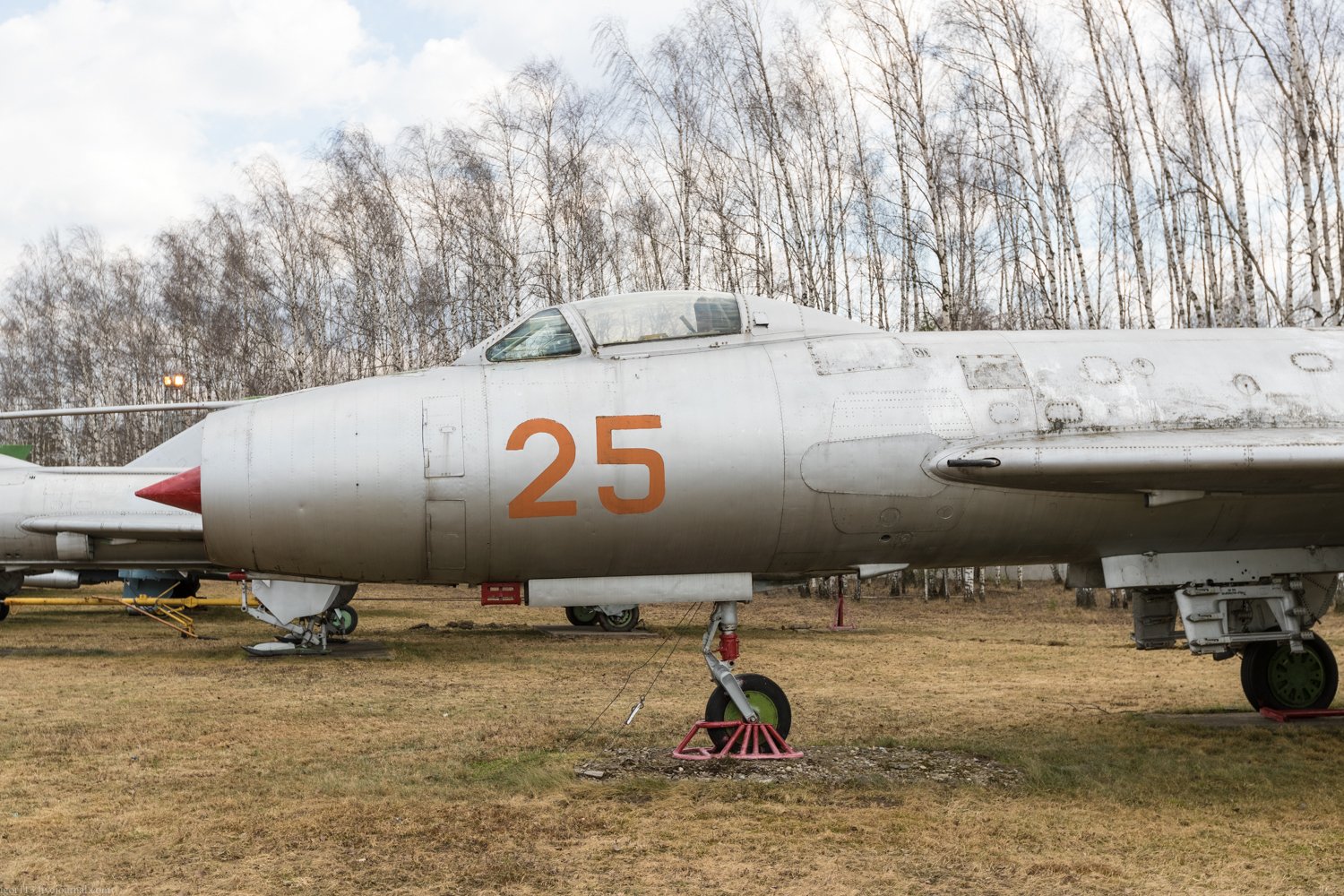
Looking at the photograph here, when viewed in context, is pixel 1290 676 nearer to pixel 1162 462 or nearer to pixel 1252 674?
pixel 1252 674

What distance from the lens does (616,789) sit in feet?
20.9

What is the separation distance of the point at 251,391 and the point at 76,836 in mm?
30129

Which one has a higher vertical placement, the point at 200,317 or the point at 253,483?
the point at 200,317

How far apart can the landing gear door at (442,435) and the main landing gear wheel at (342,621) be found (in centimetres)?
1063

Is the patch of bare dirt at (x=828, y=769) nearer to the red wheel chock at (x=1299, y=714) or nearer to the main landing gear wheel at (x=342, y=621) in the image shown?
the red wheel chock at (x=1299, y=714)

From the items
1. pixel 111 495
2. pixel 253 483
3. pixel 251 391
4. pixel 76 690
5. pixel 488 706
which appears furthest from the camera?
pixel 251 391

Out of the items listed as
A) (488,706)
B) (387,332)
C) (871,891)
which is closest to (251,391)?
(387,332)

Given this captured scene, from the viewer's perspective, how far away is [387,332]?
3033cm

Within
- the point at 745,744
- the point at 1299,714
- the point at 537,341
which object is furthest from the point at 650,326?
the point at 1299,714

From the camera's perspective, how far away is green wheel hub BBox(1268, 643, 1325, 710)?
870 centimetres

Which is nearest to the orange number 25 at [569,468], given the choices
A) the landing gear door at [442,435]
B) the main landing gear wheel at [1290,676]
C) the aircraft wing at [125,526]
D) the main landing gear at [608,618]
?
the landing gear door at [442,435]

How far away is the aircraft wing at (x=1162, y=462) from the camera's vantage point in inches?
238

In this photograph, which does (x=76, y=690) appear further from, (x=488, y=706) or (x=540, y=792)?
(x=540, y=792)

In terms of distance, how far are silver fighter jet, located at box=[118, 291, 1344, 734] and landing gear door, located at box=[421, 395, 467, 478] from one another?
1 centimetres
